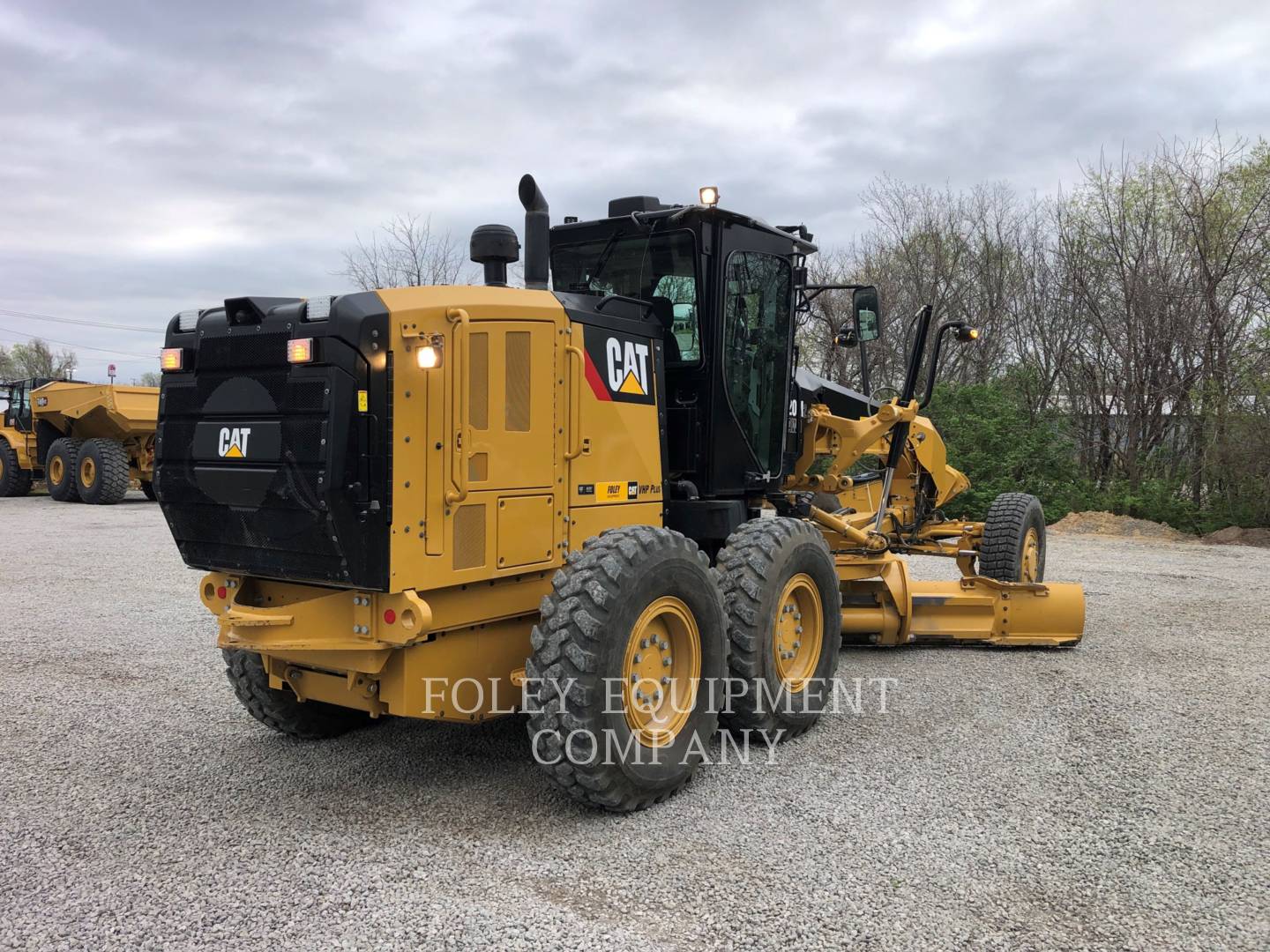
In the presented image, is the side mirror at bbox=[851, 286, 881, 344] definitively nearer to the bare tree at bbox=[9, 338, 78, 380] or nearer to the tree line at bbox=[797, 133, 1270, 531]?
the tree line at bbox=[797, 133, 1270, 531]

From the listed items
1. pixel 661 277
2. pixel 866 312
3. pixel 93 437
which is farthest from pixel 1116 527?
pixel 93 437

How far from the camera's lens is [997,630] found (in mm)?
6770

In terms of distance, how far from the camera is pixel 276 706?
4637mm

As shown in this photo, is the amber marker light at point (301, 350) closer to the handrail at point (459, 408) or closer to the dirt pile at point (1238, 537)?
the handrail at point (459, 408)

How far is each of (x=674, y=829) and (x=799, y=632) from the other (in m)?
1.67

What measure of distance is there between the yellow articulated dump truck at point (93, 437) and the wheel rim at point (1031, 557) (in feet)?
50.7

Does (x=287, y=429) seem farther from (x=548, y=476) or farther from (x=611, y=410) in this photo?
(x=611, y=410)

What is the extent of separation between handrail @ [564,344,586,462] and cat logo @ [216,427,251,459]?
1.31 meters

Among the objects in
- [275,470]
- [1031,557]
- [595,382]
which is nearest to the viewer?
[275,470]

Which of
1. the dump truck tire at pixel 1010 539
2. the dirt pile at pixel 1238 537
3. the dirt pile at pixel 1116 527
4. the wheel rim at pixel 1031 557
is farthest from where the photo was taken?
the dirt pile at pixel 1116 527

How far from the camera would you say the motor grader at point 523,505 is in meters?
3.55

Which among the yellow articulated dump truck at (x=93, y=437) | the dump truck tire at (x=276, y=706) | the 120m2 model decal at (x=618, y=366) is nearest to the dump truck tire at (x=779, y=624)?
the 120m2 model decal at (x=618, y=366)

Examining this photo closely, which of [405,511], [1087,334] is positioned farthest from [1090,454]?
[405,511]

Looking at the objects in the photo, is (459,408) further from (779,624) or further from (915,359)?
(915,359)
